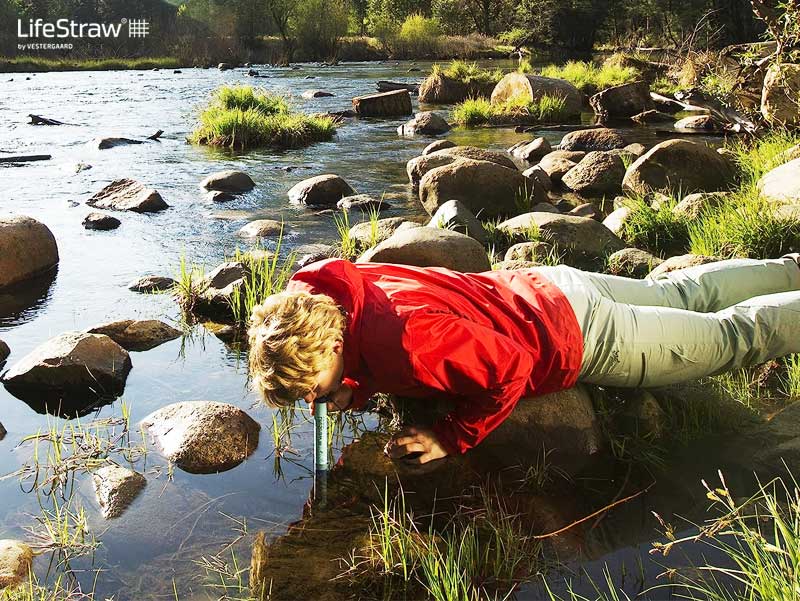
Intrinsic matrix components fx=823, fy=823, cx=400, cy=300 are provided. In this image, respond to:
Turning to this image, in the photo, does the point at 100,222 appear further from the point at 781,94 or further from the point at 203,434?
the point at 781,94

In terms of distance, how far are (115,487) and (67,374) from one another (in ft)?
4.13

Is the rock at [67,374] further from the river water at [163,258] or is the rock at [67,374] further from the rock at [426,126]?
the rock at [426,126]

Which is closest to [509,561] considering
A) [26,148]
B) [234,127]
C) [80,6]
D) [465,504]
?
[465,504]

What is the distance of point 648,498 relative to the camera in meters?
3.33

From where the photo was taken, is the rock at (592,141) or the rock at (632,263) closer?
the rock at (632,263)

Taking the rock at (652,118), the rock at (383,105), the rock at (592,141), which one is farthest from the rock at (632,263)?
the rock at (383,105)

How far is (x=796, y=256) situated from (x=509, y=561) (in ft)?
7.87

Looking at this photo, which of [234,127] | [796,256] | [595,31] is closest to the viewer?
[796,256]

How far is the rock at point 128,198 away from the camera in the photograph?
8.98 meters

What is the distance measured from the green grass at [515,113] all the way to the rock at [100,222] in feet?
26.9

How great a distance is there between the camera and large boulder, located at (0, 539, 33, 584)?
2852 millimetres

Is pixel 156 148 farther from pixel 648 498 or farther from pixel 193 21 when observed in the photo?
pixel 193 21

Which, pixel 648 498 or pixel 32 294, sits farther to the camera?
pixel 32 294

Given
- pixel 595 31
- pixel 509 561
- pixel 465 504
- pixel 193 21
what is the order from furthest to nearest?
pixel 193 21 → pixel 595 31 → pixel 465 504 → pixel 509 561
